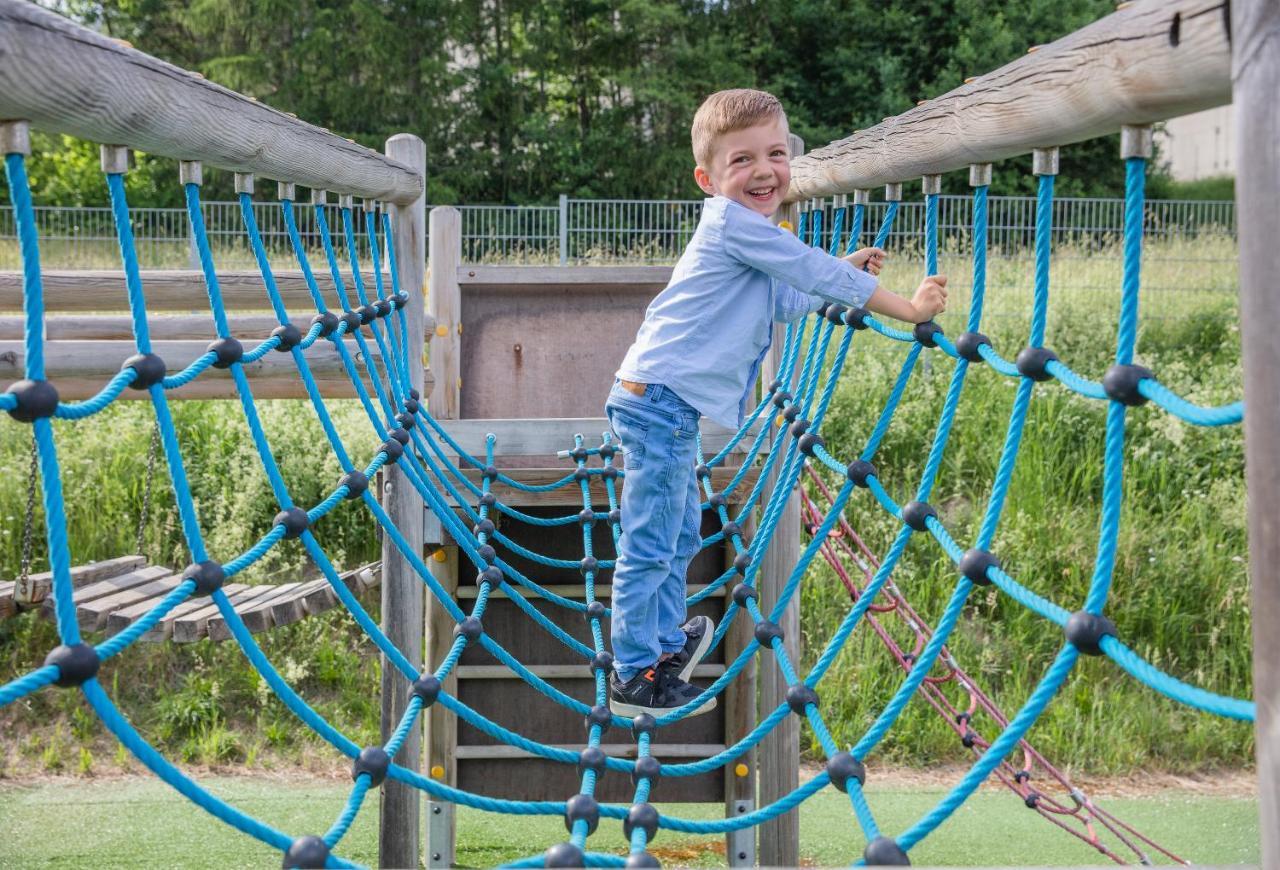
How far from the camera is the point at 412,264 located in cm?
329

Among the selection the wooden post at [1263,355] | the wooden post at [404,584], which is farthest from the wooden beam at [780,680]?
the wooden post at [1263,355]

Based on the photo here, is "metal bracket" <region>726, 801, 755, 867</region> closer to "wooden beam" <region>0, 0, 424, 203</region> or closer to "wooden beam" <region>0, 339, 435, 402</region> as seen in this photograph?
"wooden beam" <region>0, 339, 435, 402</region>

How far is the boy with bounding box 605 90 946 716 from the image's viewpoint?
229 centimetres

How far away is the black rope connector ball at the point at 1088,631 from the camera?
1.24 meters

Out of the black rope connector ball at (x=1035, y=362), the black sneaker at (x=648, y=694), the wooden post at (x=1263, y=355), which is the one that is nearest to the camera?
the wooden post at (x=1263, y=355)

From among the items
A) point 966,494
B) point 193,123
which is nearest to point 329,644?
point 966,494

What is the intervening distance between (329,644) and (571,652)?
123 inches

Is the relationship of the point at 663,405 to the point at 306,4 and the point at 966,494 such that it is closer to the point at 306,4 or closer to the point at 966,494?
the point at 966,494

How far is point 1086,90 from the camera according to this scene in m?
1.28

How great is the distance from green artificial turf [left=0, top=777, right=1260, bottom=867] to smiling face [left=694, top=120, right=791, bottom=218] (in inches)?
118

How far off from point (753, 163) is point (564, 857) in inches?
53.5

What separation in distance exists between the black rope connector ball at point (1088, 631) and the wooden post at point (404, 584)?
1.78 m

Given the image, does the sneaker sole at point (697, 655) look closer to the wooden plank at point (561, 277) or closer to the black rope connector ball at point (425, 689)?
the black rope connector ball at point (425, 689)

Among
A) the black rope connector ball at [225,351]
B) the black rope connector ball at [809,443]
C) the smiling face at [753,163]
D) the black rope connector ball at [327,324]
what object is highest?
the smiling face at [753,163]
